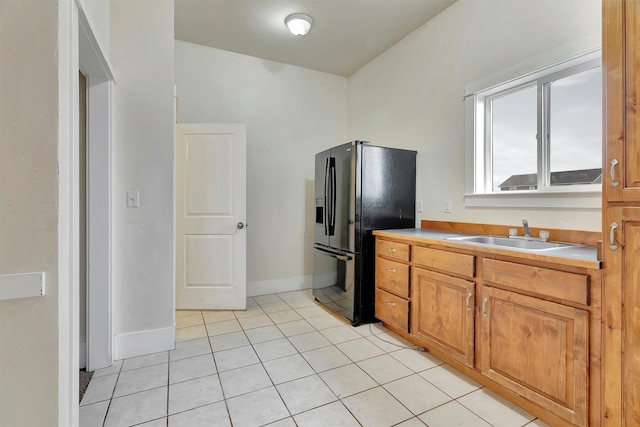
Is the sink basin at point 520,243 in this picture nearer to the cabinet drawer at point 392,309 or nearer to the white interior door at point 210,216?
the cabinet drawer at point 392,309

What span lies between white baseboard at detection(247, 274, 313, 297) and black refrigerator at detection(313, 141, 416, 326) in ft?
2.62

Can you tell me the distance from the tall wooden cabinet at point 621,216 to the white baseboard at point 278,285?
3.04 meters

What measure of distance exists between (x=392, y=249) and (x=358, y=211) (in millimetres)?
454

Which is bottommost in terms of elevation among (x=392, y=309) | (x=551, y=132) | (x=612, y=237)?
(x=392, y=309)

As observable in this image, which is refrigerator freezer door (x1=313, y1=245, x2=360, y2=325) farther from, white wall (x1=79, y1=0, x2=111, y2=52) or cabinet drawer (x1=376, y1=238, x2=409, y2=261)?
white wall (x1=79, y1=0, x2=111, y2=52)

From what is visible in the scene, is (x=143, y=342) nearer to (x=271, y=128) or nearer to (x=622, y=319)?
(x=271, y=128)

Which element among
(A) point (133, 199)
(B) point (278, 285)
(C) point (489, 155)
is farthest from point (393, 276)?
(A) point (133, 199)

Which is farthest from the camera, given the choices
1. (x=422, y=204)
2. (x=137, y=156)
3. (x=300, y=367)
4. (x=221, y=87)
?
(x=221, y=87)

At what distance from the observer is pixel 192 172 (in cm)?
308

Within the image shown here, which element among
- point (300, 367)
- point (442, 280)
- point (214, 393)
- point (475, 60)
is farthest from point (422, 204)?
point (214, 393)

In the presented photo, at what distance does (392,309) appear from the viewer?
246 cm
